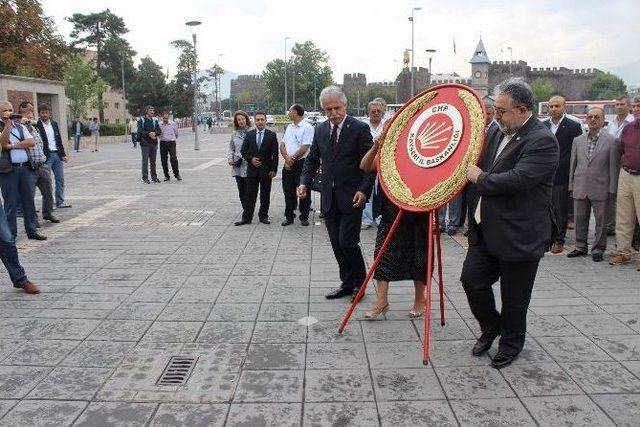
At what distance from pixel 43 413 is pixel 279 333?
70.0 inches

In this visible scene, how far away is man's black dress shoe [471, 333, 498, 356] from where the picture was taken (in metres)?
4.13

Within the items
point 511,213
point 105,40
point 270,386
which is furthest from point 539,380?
point 105,40

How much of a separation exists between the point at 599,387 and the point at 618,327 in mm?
1247

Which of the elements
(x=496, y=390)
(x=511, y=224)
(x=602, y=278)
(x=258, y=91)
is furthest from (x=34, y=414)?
(x=258, y=91)

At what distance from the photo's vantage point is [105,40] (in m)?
76.4

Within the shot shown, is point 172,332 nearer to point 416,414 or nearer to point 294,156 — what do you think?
point 416,414

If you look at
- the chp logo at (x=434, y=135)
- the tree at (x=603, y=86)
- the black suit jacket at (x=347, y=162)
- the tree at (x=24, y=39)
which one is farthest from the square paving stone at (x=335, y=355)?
the tree at (x=603, y=86)

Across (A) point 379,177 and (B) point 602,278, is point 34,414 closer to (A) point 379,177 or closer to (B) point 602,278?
(A) point 379,177

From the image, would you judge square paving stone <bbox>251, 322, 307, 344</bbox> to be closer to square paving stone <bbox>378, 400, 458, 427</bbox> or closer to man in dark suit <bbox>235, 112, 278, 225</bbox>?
square paving stone <bbox>378, 400, 458, 427</bbox>

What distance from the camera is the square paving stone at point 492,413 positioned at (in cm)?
321

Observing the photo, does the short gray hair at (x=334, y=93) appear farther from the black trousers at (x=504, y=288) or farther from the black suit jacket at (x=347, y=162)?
the black trousers at (x=504, y=288)

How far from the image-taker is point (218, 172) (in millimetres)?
17594

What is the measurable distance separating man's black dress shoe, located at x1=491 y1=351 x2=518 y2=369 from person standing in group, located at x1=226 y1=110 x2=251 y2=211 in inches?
249

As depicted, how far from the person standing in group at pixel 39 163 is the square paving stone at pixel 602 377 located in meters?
7.20
